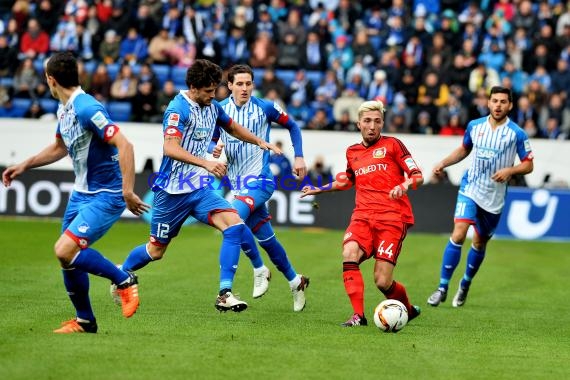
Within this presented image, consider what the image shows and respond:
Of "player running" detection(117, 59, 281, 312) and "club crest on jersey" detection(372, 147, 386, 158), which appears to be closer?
"player running" detection(117, 59, 281, 312)

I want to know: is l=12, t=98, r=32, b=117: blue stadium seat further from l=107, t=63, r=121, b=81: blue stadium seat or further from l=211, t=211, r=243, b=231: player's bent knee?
l=211, t=211, r=243, b=231: player's bent knee

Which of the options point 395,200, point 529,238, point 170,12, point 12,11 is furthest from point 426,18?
point 395,200

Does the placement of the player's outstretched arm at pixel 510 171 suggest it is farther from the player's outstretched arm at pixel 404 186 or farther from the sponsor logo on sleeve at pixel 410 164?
the player's outstretched arm at pixel 404 186

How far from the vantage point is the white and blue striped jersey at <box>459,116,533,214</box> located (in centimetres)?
1276

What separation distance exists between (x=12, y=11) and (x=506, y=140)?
18.6m

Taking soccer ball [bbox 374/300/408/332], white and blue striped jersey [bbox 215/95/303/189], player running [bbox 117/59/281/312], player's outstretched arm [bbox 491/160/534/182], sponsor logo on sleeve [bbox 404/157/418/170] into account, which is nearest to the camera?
soccer ball [bbox 374/300/408/332]

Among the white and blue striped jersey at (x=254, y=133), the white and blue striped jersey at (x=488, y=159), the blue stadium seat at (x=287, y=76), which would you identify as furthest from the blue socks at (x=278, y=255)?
the blue stadium seat at (x=287, y=76)

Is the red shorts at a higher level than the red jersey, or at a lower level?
lower

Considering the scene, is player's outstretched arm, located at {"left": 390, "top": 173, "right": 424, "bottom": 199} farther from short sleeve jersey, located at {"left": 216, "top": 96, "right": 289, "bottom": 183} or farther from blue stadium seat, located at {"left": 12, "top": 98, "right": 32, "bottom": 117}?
blue stadium seat, located at {"left": 12, "top": 98, "right": 32, "bottom": 117}

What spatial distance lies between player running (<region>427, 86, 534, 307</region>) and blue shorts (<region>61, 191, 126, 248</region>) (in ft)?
16.5

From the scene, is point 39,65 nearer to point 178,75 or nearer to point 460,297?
point 178,75

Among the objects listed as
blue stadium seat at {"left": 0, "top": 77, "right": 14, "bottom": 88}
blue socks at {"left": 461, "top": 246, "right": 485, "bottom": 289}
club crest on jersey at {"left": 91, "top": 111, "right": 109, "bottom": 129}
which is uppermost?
club crest on jersey at {"left": 91, "top": 111, "right": 109, "bottom": 129}

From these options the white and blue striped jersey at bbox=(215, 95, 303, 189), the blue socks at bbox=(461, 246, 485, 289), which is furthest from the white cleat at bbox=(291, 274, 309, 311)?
the blue socks at bbox=(461, 246, 485, 289)

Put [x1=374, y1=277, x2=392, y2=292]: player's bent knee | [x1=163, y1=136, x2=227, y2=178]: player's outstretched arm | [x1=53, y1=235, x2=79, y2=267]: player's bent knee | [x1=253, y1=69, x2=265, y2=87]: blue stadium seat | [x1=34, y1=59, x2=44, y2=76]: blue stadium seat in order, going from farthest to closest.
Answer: [x1=34, y1=59, x2=44, y2=76]: blue stadium seat
[x1=253, y1=69, x2=265, y2=87]: blue stadium seat
[x1=374, y1=277, x2=392, y2=292]: player's bent knee
[x1=163, y1=136, x2=227, y2=178]: player's outstretched arm
[x1=53, y1=235, x2=79, y2=267]: player's bent knee
